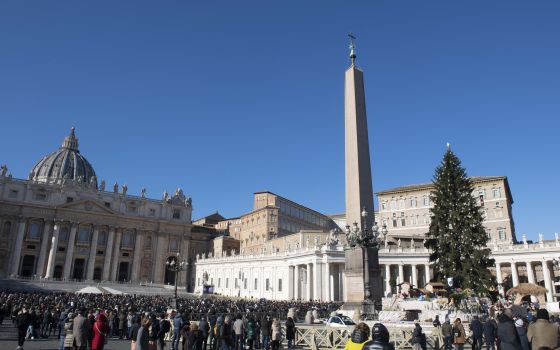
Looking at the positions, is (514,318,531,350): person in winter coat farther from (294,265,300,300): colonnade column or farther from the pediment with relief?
the pediment with relief

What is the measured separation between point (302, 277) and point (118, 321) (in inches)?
1202

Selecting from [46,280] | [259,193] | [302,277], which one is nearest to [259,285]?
[302,277]

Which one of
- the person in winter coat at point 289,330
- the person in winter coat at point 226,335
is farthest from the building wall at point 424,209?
the person in winter coat at point 226,335

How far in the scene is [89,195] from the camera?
6956 cm

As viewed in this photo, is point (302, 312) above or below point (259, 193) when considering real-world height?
below

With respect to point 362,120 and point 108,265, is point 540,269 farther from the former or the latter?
point 108,265

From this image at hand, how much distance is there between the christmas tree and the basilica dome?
72138 millimetres

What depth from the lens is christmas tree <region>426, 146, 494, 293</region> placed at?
31047 millimetres

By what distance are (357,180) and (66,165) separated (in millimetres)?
86092

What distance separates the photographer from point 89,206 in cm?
6769

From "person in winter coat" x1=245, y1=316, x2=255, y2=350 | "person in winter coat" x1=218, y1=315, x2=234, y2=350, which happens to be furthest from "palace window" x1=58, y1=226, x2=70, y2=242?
"person in winter coat" x1=218, y1=315, x2=234, y2=350

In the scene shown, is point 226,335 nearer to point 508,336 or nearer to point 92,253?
point 508,336

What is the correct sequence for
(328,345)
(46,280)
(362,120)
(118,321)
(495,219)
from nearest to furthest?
(328,345)
(118,321)
(362,120)
(495,219)
(46,280)

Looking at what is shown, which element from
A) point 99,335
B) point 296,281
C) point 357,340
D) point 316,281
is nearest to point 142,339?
point 99,335
